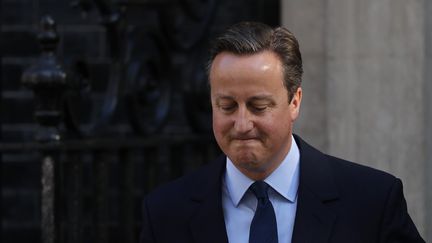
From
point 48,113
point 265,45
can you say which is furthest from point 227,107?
point 48,113

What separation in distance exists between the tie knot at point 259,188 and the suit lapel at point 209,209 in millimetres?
128

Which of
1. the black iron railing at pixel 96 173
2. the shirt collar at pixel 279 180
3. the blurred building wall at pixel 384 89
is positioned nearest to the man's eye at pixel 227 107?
the shirt collar at pixel 279 180

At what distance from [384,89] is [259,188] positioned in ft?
7.78

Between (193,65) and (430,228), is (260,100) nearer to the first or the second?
(430,228)

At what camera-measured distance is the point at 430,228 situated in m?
5.43

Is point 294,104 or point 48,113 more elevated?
point 294,104

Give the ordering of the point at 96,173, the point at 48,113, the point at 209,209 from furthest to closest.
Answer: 1. the point at 96,173
2. the point at 48,113
3. the point at 209,209

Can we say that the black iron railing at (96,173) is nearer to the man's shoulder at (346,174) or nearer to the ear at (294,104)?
the man's shoulder at (346,174)

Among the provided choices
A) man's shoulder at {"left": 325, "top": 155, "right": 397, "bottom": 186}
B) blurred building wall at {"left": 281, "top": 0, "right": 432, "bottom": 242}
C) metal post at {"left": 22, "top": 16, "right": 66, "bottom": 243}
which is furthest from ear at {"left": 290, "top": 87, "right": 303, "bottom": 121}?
blurred building wall at {"left": 281, "top": 0, "right": 432, "bottom": 242}

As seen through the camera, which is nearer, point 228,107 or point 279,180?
point 228,107

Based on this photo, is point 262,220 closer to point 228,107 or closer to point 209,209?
point 209,209

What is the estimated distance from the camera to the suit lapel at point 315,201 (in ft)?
10.3

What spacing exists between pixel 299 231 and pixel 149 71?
2.67 meters

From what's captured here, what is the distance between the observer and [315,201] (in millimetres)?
3186
